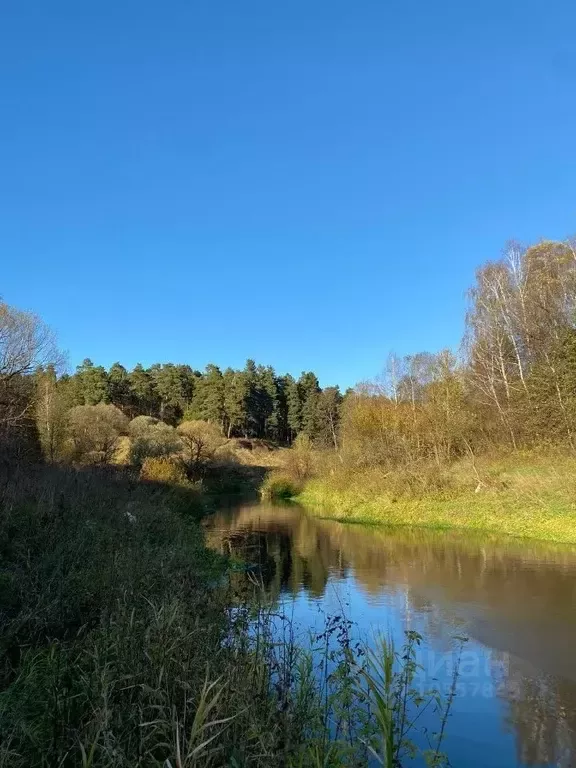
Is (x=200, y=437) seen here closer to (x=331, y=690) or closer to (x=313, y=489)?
(x=313, y=489)

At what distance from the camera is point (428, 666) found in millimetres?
8125

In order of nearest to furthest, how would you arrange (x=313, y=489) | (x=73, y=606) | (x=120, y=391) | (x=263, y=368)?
1. (x=73, y=606)
2. (x=313, y=489)
3. (x=120, y=391)
4. (x=263, y=368)

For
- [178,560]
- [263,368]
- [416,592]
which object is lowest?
[416,592]

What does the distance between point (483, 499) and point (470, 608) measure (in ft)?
44.9

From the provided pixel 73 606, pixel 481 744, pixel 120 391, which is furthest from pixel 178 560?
pixel 120 391

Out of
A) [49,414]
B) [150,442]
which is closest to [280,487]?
[150,442]

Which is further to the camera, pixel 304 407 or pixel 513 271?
pixel 304 407

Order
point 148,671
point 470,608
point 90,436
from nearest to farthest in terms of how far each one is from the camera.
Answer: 1. point 148,671
2. point 470,608
3. point 90,436

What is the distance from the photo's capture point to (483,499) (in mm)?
24469

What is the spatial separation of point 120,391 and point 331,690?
76692mm

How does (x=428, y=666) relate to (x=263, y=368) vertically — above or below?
below

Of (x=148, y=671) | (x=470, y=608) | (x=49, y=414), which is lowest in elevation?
(x=470, y=608)

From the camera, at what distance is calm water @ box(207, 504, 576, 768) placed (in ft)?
21.1

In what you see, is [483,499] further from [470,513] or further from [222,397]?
[222,397]
